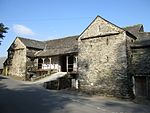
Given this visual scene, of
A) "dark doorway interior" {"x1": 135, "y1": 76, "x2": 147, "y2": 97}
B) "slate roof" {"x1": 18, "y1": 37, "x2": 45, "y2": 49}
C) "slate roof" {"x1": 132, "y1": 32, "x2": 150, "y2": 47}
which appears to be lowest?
"dark doorway interior" {"x1": 135, "y1": 76, "x2": 147, "y2": 97}

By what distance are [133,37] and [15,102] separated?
15.6 meters

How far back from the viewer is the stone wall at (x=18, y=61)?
36625 mm

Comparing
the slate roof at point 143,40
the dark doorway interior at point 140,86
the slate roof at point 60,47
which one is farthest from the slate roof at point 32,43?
the dark doorway interior at point 140,86

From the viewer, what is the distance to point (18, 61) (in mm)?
37719

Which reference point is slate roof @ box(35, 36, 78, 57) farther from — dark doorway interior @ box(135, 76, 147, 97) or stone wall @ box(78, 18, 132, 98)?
dark doorway interior @ box(135, 76, 147, 97)

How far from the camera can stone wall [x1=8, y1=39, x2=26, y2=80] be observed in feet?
120

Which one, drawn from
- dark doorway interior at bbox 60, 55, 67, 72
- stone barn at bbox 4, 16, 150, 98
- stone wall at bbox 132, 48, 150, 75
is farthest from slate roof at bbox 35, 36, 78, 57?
stone wall at bbox 132, 48, 150, 75

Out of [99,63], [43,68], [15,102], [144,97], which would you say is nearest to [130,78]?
[144,97]

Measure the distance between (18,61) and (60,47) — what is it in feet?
27.3

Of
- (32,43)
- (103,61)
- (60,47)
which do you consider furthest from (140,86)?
(32,43)

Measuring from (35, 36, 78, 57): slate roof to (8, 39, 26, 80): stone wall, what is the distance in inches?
106

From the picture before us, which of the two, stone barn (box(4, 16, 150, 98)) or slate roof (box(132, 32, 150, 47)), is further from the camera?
slate roof (box(132, 32, 150, 47))

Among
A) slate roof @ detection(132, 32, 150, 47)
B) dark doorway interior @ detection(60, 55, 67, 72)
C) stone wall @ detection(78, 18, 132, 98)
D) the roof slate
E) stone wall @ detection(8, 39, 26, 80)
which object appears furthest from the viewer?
stone wall @ detection(8, 39, 26, 80)

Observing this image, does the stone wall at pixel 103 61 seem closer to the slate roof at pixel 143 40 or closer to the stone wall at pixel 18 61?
the slate roof at pixel 143 40
